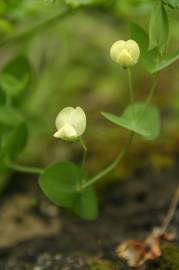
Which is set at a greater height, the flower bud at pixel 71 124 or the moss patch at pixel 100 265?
the flower bud at pixel 71 124

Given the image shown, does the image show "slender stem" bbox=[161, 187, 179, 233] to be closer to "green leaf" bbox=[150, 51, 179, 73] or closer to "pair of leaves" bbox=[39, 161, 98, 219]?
"pair of leaves" bbox=[39, 161, 98, 219]

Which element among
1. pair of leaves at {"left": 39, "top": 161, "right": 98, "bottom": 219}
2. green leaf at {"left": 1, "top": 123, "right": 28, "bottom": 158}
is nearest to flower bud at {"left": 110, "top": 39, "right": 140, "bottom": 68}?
pair of leaves at {"left": 39, "top": 161, "right": 98, "bottom": 219}

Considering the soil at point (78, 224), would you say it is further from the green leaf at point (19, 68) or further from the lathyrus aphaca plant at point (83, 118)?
the green leaf at point (19, 68)

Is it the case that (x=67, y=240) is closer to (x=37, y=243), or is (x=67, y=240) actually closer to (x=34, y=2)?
(x=37, y=243)

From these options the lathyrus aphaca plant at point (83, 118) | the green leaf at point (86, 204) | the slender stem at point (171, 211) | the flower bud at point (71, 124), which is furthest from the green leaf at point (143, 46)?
the slender stem at point (171, 211)

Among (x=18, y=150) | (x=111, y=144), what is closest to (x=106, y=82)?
(x=111, y=144)

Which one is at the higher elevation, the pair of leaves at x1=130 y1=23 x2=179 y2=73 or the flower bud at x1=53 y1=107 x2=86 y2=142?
the pair of leaves at x1=130 y1=23 x2=179 y2=73
